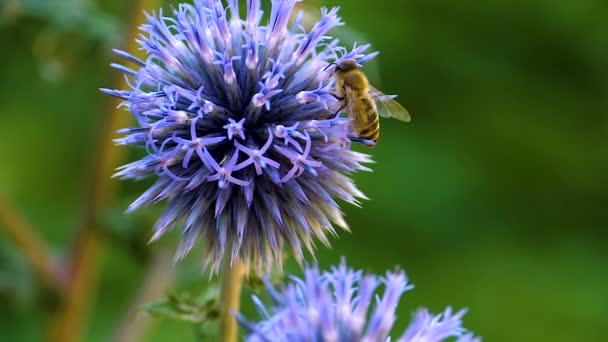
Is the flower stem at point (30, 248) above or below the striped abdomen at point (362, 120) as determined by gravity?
below

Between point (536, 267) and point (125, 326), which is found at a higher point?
point (536, 267)

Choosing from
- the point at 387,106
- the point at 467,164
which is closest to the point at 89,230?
the point at 387,106

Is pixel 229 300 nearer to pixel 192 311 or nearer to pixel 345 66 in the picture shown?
pixel 192 311

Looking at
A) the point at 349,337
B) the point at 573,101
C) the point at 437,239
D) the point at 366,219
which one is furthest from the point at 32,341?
the point at 573,101

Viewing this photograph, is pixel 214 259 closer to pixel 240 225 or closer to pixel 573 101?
pixel 240 225

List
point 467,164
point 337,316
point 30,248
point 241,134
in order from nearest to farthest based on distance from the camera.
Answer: point 337,316
point 241,134
point 30,248
point 467,164

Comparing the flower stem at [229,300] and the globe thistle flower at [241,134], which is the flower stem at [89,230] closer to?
the globe thistle flower at [241,134]

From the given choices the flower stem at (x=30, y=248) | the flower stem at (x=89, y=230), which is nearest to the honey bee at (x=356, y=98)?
the flower stem at (x=89, y=230)
